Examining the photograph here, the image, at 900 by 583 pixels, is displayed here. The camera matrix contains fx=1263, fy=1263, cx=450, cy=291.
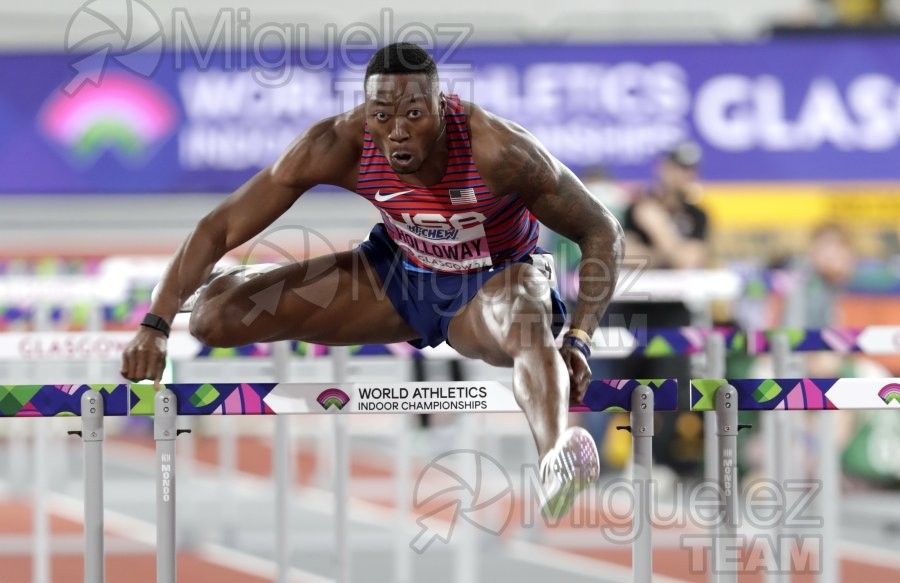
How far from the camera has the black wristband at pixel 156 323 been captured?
3566 millimetres

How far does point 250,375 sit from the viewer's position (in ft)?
29.1

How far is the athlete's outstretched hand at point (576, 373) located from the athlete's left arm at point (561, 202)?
0.64 feet

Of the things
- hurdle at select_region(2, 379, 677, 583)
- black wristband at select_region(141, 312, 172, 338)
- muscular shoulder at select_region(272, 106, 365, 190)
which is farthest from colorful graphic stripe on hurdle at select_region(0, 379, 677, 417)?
muscular shoulder at select_region(272, 106, 365, 190)

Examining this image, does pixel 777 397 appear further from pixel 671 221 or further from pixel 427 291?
pixel 671 221

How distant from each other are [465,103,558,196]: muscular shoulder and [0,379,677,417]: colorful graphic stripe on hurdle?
627 millimetres

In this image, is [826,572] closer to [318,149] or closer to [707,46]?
[318,149]

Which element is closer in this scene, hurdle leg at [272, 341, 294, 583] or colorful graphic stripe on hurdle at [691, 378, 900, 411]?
colorful graphic stripe on hurdle at [691, 378, 900, 411]

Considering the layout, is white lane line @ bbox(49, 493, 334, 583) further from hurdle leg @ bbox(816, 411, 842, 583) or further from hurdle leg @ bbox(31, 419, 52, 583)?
hurdle leg @ bbox(816, 411, 842, 583)

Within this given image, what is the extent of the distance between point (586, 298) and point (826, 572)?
2009mm

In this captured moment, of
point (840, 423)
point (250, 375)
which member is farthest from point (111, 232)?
point (840, 423)

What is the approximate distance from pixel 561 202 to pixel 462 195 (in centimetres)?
29

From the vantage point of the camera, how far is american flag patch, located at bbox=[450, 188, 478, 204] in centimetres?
368

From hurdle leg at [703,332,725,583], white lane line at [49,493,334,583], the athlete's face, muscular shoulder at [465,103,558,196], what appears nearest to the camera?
the athlete's face

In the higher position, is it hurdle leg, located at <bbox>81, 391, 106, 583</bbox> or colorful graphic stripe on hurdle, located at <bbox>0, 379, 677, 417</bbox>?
colorful graphic stripe on hurdle, located at <bbox>0, 379, 677, 417</bbox>
